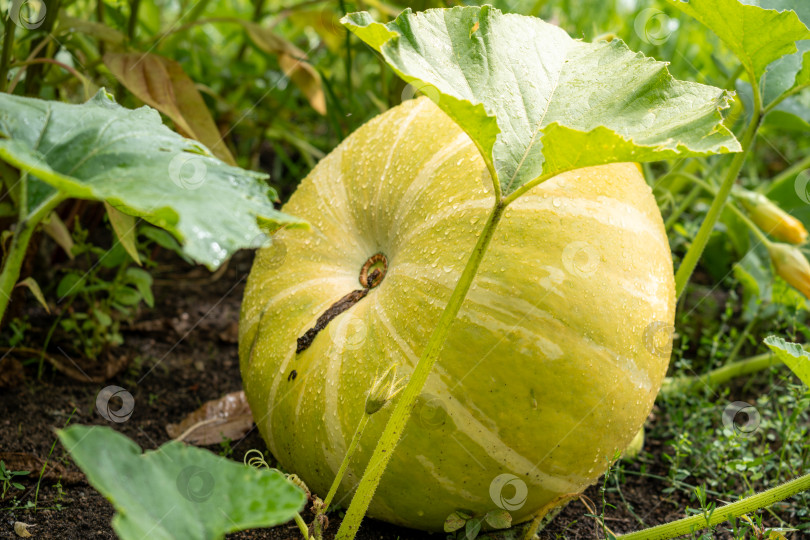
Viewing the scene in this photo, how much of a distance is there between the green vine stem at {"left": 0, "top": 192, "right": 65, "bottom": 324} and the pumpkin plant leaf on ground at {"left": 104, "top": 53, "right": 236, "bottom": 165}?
63 cm

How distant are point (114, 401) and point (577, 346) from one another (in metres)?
1.12

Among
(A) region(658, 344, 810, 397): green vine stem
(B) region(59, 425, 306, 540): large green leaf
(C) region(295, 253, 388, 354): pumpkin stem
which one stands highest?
(B) region(59, 425, 306, 540): large green leaf

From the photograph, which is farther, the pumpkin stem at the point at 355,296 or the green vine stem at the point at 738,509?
the pumpkin stem at the point at 355,296

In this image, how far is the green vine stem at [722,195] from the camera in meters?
1.44

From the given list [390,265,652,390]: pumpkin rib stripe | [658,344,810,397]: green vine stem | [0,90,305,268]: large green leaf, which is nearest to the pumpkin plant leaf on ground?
[0,90,305,268]: large green leaf

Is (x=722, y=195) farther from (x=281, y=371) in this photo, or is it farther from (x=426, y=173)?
(x=281, y=371)

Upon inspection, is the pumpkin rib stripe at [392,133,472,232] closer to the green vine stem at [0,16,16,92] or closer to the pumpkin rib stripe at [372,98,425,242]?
the pumpkin rib stripe at [372,98,425,242]

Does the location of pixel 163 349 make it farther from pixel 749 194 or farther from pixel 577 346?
pixel 749 194

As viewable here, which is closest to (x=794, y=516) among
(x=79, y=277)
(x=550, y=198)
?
(x=550, y=198)

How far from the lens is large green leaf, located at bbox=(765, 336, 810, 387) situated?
1.13m

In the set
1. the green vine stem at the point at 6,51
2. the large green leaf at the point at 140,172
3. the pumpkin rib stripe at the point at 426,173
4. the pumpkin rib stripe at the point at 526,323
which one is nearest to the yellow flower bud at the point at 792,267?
the pumpkin rib stripe at the point at 526,323

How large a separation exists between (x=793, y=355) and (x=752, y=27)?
1.84 feet

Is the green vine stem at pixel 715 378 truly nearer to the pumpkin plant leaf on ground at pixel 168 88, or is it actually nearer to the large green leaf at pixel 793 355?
the large green leaf at pixel 793 355

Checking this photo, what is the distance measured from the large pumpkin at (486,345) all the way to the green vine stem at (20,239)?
50 cm
